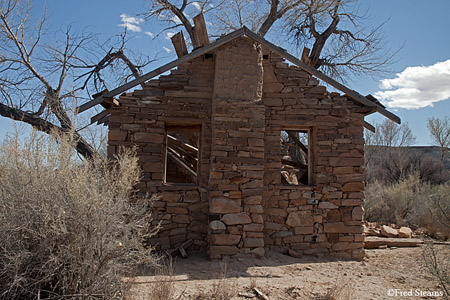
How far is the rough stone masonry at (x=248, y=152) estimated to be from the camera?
540 centimetres

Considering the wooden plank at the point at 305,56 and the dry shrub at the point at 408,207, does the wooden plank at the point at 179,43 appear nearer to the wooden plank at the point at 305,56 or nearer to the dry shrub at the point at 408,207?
the wooden plank at the point at 305,56

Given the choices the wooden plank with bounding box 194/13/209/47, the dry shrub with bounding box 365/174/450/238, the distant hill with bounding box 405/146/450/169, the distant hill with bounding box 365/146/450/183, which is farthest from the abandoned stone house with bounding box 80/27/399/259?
the distant hill with bounding box 405/146/450/169

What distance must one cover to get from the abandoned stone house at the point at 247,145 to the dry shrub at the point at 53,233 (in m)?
2.13

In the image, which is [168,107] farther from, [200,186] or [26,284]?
[26,284]

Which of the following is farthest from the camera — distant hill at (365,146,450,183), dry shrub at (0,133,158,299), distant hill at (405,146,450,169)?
distant hill at (405,146,450,169)

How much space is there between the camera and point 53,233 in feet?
10.1

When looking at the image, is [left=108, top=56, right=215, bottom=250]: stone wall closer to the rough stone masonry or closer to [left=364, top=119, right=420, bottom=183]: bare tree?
the rough stone masonry

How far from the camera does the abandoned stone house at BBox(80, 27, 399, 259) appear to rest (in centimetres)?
541

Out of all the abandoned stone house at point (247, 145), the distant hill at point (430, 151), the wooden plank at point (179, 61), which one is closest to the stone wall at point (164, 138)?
the abandoned stone house at point (247, 145)

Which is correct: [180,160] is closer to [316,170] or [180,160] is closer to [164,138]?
[164,138]

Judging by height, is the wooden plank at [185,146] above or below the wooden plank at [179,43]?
below

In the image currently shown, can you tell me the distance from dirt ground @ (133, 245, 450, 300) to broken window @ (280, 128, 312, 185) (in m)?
1.77

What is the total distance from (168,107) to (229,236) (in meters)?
2.63

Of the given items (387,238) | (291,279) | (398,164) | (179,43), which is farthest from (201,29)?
(398,164)
